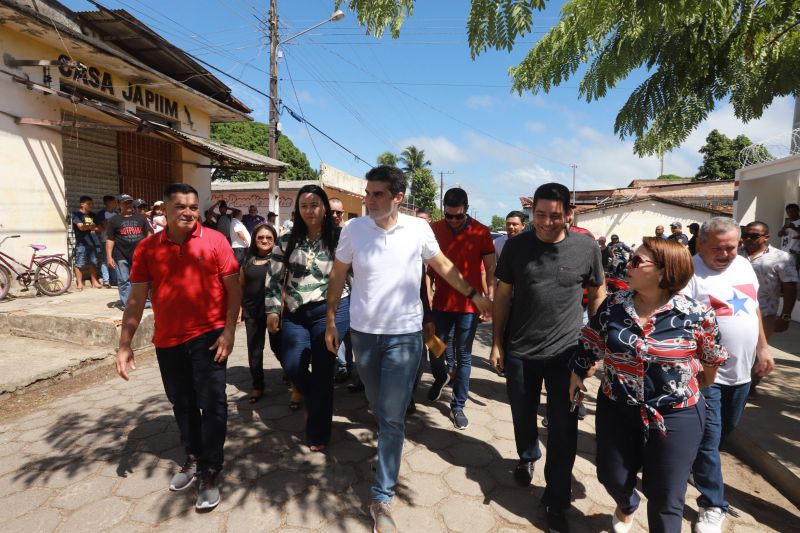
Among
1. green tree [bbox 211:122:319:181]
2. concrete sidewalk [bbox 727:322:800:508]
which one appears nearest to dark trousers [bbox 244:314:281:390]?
concrete sidewalk [bbox 727:322:800:508]

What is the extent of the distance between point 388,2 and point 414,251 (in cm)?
133

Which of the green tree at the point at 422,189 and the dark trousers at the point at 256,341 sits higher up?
the green tree at the point at 422,189

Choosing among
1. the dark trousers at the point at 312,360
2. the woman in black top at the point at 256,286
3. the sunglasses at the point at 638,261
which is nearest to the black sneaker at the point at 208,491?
the dark trousers at the point at 312,360

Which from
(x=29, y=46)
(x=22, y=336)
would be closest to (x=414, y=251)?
(x=22, y=336)

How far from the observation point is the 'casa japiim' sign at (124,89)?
8.14 m

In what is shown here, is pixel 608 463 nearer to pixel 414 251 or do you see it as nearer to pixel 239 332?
pixel 414 251

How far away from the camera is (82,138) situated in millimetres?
8930

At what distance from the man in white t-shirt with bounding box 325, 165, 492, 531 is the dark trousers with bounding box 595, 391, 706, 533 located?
1.02m

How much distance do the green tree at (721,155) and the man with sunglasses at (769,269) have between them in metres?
39.1

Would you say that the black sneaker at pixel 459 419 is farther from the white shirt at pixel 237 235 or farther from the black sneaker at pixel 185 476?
the white shirt at pixel 237 235

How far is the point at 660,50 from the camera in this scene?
283 cm

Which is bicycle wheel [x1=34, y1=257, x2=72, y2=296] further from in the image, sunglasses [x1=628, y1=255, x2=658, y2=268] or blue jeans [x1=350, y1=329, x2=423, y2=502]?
sunglasses [x1=628, y1=255, x2=658, y2=268]

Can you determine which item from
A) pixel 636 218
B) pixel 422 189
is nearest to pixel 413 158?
pixel 422 189

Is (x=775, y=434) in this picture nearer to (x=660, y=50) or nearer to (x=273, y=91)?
(x=660, y=50)
